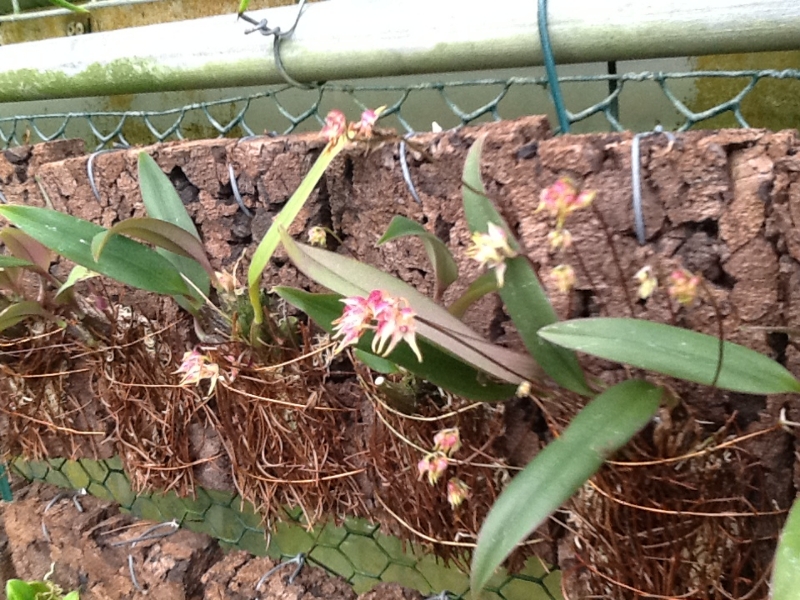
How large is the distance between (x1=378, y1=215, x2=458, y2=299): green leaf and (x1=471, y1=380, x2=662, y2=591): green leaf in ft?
0.55

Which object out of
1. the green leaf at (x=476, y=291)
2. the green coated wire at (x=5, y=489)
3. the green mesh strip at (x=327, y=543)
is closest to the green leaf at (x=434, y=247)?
the green leaf at (x=476, y=291)

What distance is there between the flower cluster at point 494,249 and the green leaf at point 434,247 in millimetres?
66

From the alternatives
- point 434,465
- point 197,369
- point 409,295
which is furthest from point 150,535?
point 409,295

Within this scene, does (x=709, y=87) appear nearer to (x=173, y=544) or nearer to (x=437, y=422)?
(x=437, y=422)

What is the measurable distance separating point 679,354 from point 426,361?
19cm

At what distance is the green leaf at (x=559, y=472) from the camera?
40cm

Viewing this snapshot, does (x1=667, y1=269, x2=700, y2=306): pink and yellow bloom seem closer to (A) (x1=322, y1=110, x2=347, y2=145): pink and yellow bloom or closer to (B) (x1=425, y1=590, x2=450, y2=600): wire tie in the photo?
(A) (x1=322, y1=110, x2=347, y2=145): pink and yellow bloom

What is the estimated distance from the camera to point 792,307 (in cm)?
A: 45

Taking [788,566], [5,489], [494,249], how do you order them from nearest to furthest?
[788,566] → [494,249] → [5,489]

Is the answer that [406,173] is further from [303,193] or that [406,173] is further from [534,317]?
[534,317]

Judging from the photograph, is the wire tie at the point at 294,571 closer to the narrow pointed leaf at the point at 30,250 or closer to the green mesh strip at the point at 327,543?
the green mesh strip at the point at 327,543

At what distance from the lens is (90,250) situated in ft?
2.09

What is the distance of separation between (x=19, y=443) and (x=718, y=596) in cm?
102

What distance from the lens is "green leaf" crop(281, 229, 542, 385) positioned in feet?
1.50
